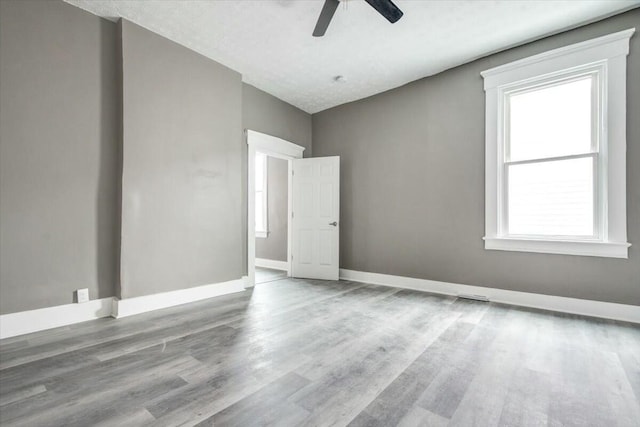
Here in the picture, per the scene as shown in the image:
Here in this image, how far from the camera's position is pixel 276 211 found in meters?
6.60

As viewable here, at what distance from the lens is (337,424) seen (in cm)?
147

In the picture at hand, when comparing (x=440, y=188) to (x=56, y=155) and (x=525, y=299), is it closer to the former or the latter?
(x=525, y=299)

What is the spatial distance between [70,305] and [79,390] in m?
1.55

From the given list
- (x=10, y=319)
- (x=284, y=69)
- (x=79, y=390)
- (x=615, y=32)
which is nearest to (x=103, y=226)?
(x=10, y=319)

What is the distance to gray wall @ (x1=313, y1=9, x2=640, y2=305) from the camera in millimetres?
3076

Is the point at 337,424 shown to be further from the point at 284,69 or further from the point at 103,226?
the point at 284,69

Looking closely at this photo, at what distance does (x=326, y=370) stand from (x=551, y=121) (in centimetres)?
371

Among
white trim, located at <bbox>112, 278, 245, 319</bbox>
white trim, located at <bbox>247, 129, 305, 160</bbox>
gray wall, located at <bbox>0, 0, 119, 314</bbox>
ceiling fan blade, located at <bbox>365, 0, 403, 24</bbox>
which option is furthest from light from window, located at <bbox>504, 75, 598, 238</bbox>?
gray wall, located at <bbox>0, 0, 119, 314</bbox>

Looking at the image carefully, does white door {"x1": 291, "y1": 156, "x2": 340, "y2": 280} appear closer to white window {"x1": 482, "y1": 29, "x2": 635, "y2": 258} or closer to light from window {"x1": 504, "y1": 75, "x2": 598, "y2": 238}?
white window {"x1": 482, "y1": 29, "x2": 635, "y2": 258}

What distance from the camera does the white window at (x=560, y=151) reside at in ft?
9.97

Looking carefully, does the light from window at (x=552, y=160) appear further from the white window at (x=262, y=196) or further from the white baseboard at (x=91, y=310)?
the white window at (x=262, y=196)

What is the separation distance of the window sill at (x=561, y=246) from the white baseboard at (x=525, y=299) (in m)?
0.52

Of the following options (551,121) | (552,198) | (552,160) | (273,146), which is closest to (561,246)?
(552,198)

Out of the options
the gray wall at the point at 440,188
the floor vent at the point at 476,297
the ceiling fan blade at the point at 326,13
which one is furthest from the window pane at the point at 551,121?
the ceiling fan blade at the point at 326,13
